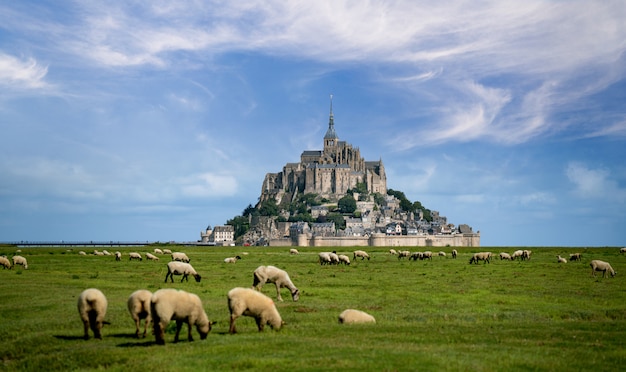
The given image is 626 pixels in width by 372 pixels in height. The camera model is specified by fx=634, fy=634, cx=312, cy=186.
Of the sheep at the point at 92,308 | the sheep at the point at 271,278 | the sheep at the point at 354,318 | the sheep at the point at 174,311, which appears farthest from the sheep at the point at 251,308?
the sheep at the point at 271,278

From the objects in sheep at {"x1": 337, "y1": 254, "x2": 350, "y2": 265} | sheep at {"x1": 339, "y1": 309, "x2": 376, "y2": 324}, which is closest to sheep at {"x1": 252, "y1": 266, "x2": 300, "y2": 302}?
sheep at {"x1": 339, "y1": 309, "x2": 376, "y2": 324}

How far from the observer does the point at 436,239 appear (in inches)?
7859

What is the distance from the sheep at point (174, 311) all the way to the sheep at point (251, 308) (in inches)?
40.3

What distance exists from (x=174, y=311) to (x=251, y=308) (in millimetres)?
2636

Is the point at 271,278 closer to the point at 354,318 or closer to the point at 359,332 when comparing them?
the point at 354,318

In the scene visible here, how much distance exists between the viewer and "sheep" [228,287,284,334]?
18.5 metres

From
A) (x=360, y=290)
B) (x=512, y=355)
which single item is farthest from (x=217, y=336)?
(x=360, y=290)

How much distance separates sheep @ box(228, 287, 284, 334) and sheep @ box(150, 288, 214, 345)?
1.02 m

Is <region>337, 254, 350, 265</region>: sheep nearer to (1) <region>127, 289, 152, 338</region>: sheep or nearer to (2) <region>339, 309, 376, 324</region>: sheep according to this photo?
(2) <region>339, 309, 376, 324</region>: sheep

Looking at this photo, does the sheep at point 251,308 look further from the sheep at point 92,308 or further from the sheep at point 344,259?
the sheep at point 344,259

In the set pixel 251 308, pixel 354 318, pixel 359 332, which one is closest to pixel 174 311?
pixel 251 308

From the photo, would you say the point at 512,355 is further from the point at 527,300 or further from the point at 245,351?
the point at 527,300

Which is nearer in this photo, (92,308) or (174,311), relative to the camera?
(174,311)

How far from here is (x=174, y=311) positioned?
Answer: 17.0m
